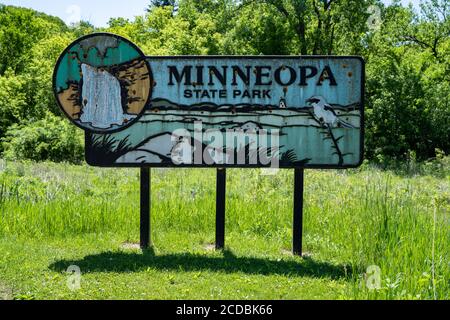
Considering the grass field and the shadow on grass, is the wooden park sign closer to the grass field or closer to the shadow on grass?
the shadow on grass

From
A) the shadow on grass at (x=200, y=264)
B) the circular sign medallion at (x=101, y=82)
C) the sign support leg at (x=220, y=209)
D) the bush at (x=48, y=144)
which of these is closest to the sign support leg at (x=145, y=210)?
the shadow on grass at (x=200, y=264)

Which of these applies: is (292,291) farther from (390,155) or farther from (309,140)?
(390,155)

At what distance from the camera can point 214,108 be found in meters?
6.13

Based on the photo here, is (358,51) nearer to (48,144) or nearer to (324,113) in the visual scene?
(48,144)

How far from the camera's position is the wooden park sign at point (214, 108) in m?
6.05

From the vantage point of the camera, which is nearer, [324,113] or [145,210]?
[324,113]

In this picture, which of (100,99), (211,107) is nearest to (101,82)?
(100,99)

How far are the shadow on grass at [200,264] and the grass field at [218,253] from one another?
11mm

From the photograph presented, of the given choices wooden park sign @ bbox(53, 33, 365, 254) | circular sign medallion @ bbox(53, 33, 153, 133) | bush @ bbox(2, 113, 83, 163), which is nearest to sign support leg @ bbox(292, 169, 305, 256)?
wooden park sign @ bbox(53, 33, 365, 254)

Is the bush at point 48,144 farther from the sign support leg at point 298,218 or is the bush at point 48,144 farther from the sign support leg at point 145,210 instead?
the sign support leg at point 298,218

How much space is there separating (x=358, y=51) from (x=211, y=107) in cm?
2324

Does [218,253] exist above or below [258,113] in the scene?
below

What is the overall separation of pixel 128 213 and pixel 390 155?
1750 centimetres

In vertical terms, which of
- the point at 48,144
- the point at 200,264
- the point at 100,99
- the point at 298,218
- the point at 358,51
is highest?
the point at 358,51
